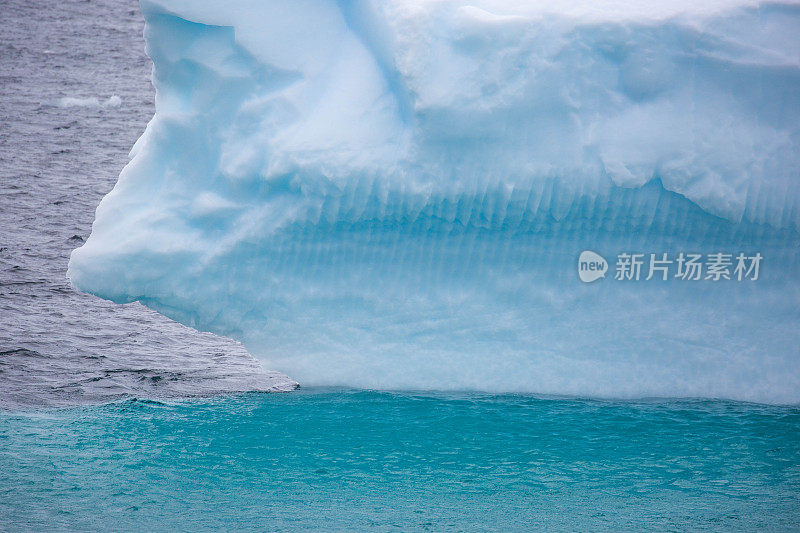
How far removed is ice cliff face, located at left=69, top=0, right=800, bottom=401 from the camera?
6.52 meters

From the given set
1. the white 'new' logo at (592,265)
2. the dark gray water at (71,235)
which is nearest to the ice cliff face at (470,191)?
the white 'new' logo at (592,265)

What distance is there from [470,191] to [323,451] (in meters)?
2.23

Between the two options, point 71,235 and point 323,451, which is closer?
point 323,451

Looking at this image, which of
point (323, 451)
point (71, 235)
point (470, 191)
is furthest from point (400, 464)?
point (71, 235)

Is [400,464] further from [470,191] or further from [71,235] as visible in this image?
[71,235]

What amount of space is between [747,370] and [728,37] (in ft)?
8.41

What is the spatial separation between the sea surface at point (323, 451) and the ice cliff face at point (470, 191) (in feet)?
1.05

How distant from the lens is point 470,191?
6.68 meters

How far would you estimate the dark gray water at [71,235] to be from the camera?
816 cm

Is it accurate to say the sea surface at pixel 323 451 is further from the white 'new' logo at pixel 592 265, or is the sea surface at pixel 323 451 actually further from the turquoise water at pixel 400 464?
the white 'new' logo at pixel 592 265

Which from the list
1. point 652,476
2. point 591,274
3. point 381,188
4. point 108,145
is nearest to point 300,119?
point 381,188

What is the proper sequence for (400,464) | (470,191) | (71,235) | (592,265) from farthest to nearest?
(71,235) → (592,265) → (470,191) → (400,464)

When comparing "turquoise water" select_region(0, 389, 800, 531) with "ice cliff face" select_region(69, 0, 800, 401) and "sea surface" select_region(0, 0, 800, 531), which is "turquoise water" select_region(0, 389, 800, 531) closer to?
"sea surface" select_region(0, 0, 800, 531)

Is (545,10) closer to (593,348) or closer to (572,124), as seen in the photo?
(572,124)
